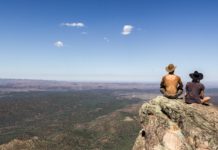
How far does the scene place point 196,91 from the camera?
17.9 metres

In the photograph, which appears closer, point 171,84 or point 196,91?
point 196,91

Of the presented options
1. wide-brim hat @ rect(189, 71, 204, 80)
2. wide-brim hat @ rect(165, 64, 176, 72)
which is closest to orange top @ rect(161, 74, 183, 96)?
wide-brim hat @ rect(165, 64, 176, 72)

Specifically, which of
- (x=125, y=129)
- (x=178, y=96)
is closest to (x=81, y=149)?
(x=125, y=129)

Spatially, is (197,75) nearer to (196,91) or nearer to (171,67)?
(196,91)

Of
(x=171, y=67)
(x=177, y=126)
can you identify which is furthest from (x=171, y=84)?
(x=177, y=126)

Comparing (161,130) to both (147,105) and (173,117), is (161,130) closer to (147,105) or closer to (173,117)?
(173,117)

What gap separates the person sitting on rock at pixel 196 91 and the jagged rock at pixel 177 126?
0.46 metres

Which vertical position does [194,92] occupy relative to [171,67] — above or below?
below

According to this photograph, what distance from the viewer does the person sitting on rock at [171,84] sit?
17986 mm

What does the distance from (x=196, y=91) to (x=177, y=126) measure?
122 inches

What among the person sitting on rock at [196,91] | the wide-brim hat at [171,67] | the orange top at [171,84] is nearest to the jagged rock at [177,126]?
the person sitting on rock at [196,91]

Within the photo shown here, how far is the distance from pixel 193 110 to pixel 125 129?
164755 millimetres

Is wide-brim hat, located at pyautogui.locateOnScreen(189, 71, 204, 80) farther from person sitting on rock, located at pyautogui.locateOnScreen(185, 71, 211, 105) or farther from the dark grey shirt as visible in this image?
the dark grey shirt

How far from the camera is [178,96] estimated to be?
18.4m
